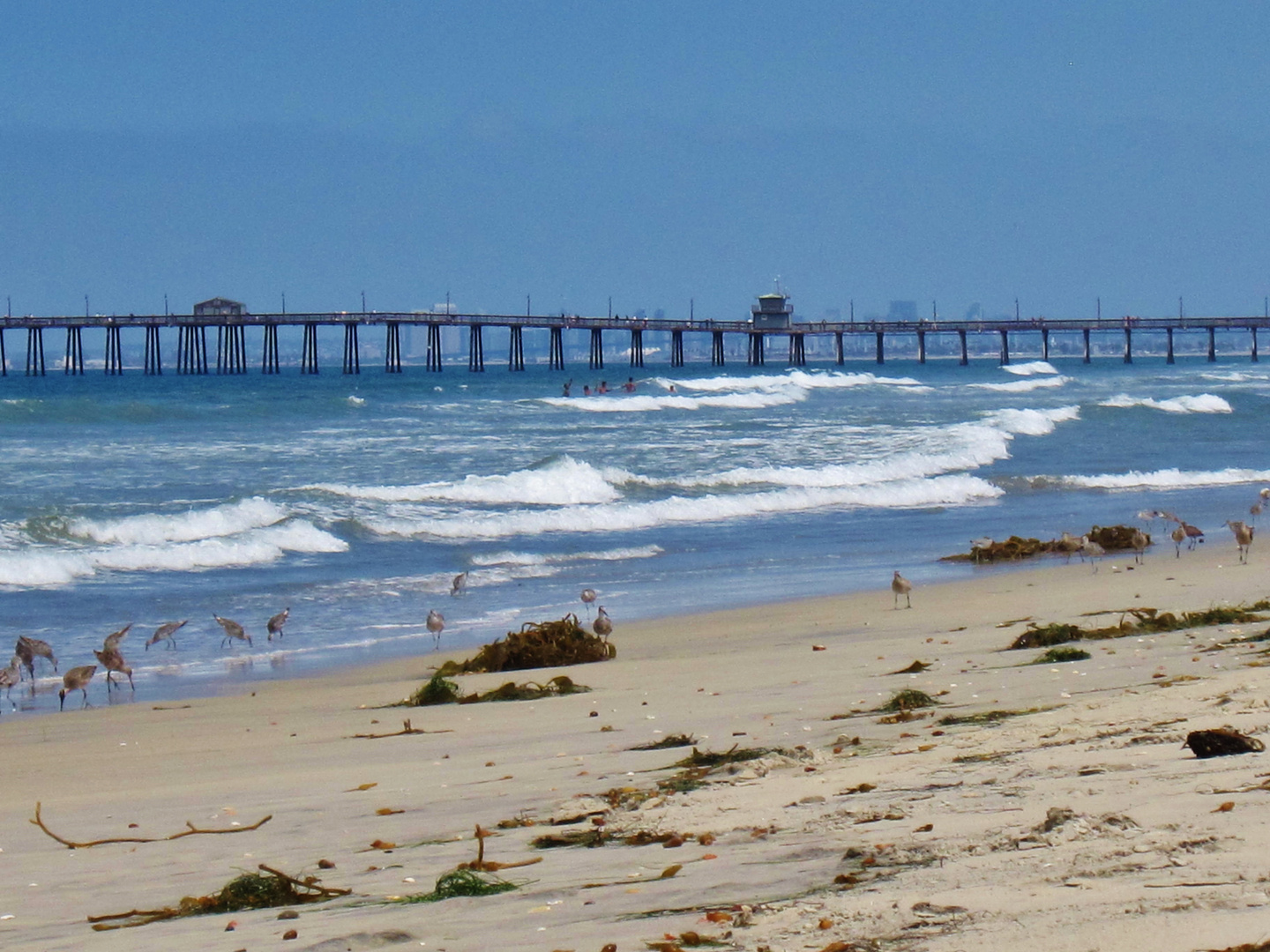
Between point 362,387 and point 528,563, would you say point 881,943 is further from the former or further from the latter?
point 362,387

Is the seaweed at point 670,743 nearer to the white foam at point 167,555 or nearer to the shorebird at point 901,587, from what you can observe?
the shorebird at point 901,587

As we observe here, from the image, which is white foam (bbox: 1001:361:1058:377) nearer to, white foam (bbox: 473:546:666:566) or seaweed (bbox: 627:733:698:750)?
white foam (bbox: 473:546:666:566)

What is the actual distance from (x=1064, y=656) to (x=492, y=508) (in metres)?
15.0

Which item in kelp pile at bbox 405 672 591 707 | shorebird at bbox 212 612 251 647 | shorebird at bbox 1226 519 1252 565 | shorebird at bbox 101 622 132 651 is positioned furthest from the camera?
shorebird at bbox 1226 519 1252 565

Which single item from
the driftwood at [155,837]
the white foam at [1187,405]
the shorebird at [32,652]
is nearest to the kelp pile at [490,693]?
the shorebird at [32,652]

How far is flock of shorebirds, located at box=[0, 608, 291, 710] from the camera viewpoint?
907 centimetres

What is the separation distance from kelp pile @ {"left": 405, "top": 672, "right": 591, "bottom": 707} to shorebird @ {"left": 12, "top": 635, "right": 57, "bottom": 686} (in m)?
2.95

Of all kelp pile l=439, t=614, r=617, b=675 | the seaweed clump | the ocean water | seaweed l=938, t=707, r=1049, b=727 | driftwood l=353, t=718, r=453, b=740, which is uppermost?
the seaweed clump

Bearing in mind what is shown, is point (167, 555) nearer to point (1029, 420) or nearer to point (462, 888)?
point (462, 888)

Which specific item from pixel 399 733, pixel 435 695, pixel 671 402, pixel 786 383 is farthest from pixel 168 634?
pixel 786 383

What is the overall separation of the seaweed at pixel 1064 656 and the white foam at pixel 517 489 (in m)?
14.7

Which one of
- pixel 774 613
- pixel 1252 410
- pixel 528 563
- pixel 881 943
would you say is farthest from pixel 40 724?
pixel 1252 410

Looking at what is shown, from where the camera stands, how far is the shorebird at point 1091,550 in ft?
48.2

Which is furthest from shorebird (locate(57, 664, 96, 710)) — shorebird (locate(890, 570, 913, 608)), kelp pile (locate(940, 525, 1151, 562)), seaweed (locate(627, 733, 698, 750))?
kelp pile (locate(940, 525, 1151, 562))
